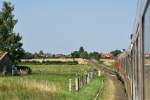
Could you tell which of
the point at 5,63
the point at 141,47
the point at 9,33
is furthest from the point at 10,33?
the point at 141,47

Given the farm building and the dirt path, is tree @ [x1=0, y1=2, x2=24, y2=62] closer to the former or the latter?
the farm building

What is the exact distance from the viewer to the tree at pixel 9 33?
3927 inches

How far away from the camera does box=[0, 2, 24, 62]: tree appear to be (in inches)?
3927

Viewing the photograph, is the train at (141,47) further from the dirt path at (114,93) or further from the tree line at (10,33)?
the tree line at (10,33)

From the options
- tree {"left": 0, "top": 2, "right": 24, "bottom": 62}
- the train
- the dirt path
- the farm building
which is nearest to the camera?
the train

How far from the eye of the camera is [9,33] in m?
101

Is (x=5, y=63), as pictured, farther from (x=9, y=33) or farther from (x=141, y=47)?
(x=141, y=47)

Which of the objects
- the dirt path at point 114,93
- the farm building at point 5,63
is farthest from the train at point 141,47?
the farm building at point 5,63

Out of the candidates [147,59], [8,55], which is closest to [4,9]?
[8,55]

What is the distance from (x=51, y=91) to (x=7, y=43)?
6810cm

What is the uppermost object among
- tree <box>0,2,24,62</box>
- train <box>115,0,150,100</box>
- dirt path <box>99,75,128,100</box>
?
tree <box>0,2,24,62</box>

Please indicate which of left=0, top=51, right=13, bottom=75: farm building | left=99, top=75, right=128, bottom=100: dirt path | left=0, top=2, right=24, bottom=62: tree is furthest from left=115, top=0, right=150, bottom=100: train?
left=0, top=2, right=24, bottom=62: tree

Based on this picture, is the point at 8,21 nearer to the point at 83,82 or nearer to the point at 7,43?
the point at 7,43

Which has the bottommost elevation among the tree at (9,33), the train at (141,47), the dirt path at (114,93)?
the dirt path at (114,93)
